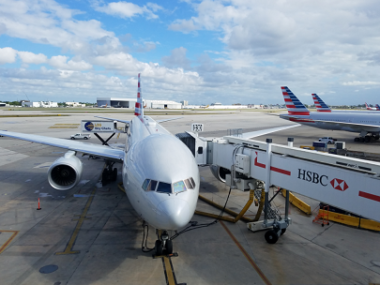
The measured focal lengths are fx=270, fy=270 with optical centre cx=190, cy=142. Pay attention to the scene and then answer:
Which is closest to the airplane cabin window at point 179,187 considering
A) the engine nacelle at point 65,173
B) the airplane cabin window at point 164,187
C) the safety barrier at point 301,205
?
the airplane cabin window at point 164,187

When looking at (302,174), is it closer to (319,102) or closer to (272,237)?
(272,237)

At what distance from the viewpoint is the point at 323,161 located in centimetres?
803

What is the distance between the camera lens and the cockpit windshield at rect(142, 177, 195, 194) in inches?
292

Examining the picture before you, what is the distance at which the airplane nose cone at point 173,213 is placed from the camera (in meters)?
6.93

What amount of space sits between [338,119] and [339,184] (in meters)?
34.6

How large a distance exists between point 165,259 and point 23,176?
1447cm

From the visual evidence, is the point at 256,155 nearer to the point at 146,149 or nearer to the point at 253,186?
the point at 253,186

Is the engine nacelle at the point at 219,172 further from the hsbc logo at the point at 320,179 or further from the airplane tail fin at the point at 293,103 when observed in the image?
the airplane tail fin at the point at 293,103

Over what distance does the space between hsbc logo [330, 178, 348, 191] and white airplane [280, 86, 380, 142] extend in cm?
3181

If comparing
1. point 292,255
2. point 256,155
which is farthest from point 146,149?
point 292,255

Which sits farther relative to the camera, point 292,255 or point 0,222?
point 0,222

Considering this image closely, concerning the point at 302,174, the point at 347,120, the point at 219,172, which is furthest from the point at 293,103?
the point at 302,174

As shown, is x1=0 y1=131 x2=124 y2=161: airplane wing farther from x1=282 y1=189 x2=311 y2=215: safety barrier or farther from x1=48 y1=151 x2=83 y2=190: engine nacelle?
x1=282 y1=189 x2=311 y2=215: safety barrier

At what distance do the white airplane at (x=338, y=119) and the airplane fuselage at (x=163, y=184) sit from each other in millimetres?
33563
